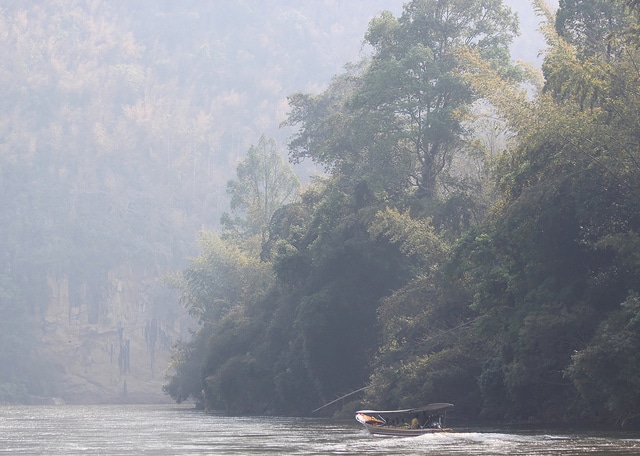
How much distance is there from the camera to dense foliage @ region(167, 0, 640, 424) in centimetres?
3669

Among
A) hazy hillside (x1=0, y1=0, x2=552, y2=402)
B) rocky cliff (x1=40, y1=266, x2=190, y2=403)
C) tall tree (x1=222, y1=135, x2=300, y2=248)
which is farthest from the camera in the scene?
hazy hillside (x1=0, y1=0, x2=552, y2=402)

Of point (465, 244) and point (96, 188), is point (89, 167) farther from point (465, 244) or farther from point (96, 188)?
point (465, 244)

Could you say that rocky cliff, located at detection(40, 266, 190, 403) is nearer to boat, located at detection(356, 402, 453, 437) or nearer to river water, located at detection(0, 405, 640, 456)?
river water, located at detection(0, 405, 640, 456)

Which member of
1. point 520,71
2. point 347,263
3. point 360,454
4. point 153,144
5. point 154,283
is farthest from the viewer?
point 153,144

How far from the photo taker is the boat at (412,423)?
1341 inches

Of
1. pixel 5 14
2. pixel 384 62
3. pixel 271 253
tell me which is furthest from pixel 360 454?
pixel 5 14

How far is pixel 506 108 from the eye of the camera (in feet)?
149

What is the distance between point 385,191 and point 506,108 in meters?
14.6

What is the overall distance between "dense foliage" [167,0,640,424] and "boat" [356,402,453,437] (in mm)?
4105

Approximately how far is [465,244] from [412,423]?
9.76 metres

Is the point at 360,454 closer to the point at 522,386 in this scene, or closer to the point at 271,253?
the point at 522,386

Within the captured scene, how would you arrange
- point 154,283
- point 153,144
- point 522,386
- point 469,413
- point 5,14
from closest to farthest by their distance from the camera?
point 522,386, point 469,413, point 154,283, point 153,144, point 5,14

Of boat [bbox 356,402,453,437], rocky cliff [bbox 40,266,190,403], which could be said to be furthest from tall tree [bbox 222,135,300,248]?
boat [bbox 356,402,453,437]

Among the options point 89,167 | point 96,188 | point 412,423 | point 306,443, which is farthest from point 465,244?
point 89,167
